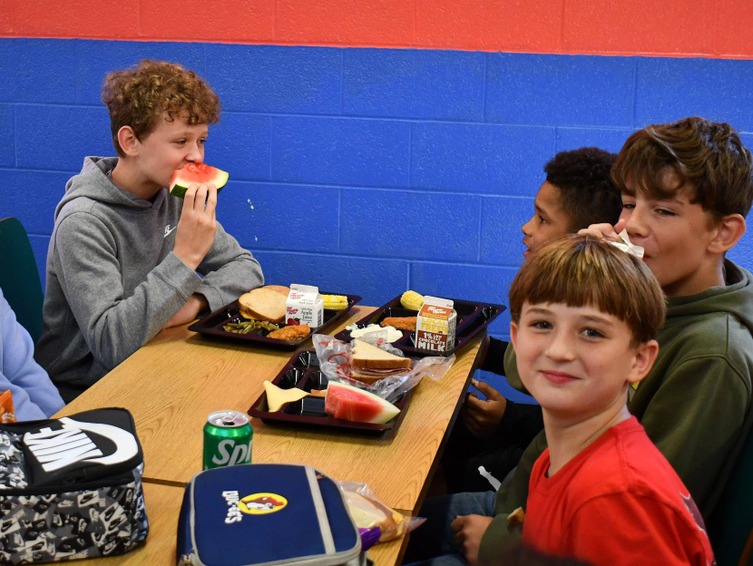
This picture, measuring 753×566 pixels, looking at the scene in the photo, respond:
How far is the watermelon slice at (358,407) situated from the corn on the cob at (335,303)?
2.60 feet

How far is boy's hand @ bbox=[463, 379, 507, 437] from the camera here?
266 cm

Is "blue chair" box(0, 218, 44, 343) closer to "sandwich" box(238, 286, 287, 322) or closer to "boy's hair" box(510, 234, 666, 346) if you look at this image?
"sandwich" box(238, 286, 287, 322)

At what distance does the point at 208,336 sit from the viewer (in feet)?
8.14

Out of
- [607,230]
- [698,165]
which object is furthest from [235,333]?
[698,165]

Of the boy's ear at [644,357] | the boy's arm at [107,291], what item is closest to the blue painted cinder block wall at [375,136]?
the boy's arm at [107,291]

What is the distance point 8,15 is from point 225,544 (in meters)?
2.87

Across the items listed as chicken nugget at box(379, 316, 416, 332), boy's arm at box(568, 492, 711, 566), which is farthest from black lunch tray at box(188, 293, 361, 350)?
boy's arm at box(568, 492, 711, 566)

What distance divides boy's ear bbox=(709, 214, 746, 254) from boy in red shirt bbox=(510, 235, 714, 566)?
1.39ft

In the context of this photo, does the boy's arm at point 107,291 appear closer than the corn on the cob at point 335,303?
Yes

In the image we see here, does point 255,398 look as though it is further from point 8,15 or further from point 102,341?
point 8,15

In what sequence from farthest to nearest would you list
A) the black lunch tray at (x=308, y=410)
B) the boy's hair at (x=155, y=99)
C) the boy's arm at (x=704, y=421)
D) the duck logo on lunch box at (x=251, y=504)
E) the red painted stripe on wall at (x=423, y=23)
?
the red painted stripe on wall at (x=423, y=23), the boy's hair at (x=155, y=99), the black lunch tray at (x=308, y=410), the boy's arm at (x=704, y=421), the duck logo on lunch box at (x=251, y=504)

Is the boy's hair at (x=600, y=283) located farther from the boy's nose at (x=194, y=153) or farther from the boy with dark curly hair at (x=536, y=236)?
the boy's nose at (x=194, y=153)

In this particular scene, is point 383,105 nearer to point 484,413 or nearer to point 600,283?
point 484,413

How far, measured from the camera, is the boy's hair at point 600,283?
1.56 metres
